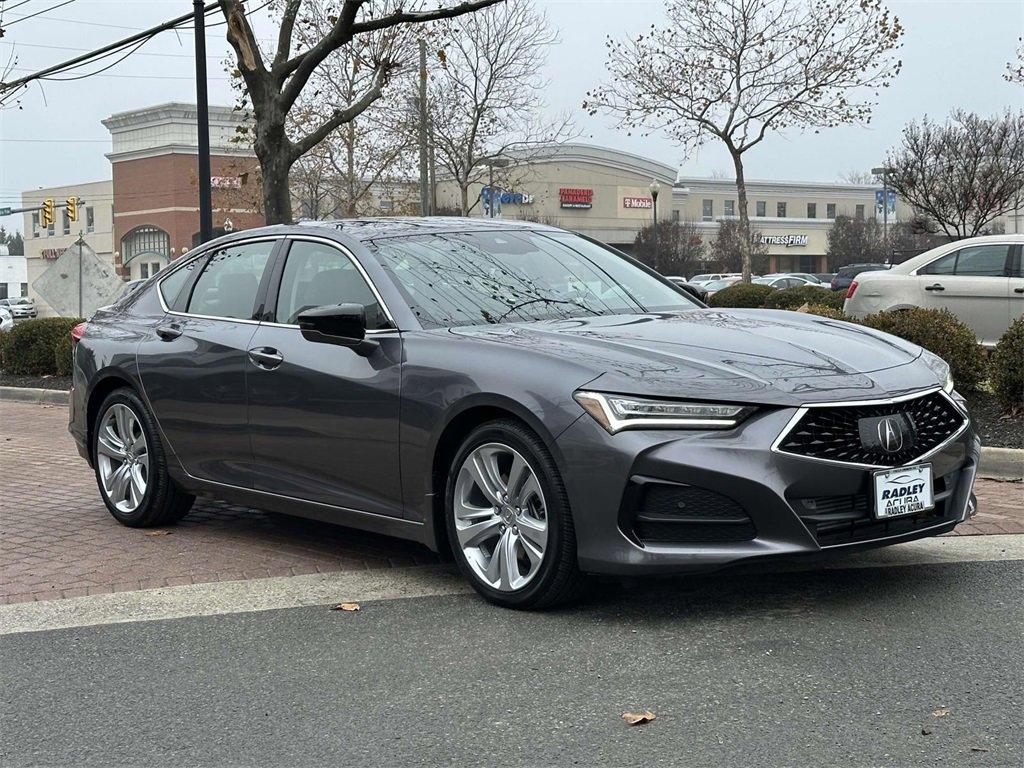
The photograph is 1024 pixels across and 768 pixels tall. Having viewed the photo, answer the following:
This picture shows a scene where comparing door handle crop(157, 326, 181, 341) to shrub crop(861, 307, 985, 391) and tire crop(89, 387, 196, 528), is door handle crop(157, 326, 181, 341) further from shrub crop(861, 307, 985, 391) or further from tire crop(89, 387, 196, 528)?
shrub crop(861, 307, 985, 391)

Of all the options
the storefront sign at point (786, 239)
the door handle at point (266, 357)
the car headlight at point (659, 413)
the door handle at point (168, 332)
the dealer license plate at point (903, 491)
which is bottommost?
the dealer license plate at point (903, 491)

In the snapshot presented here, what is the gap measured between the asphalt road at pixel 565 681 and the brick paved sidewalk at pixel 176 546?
2.73ft

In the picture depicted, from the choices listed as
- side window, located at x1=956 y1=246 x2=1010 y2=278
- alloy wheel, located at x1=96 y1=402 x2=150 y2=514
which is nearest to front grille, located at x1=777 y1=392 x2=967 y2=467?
alloy wheel, located at x1=96 y1=402 x2=150 y2=514

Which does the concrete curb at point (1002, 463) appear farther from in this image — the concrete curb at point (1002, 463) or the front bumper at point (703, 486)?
the front bumper at point (703, 486)

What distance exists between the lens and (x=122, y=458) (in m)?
7.08

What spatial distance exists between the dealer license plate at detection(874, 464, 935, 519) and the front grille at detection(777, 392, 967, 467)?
1.6 inches

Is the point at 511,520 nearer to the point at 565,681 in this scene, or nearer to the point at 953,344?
the point at 565,681

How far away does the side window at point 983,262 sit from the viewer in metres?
14.0

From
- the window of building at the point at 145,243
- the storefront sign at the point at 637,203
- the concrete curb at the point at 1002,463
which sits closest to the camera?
the concrete curb at the point at 1002,463

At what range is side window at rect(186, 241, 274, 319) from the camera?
6.41 metres

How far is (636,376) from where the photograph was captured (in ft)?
15.0

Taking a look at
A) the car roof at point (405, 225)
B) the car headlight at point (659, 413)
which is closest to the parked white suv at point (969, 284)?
the car roof at point (405, 225)

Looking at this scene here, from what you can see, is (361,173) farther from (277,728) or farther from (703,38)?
(277,728)

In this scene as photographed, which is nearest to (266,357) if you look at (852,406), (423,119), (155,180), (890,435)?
(852,406)
